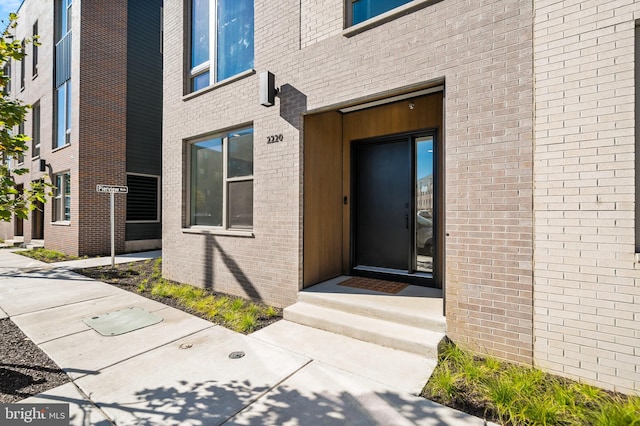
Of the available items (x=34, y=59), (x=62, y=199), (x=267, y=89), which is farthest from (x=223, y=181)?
(x=34, y=59)

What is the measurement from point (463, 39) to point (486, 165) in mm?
1452

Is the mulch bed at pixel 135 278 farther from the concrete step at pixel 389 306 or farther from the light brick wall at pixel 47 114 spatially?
the light brick wall at pixel 47 114

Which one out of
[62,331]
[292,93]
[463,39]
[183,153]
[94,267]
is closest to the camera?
[463,39]

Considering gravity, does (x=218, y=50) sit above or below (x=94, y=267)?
above

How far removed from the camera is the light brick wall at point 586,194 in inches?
104

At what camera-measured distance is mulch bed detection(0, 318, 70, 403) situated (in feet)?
8.82

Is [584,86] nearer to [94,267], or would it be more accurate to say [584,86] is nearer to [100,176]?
[94,267]

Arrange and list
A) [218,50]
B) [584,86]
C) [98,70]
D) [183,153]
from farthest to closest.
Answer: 1. [98,70]
2. [183,153]
3. [218,50]
4. [584,86]

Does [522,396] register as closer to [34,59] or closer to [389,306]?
[389,306]

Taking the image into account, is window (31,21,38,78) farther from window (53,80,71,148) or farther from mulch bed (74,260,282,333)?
mulch bed (74,260,282,333)

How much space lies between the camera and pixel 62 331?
399cm

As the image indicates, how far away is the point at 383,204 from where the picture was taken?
221 inches

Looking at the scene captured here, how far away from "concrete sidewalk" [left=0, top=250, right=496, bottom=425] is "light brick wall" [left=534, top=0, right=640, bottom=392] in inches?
55.7

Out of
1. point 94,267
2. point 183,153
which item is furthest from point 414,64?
point 94,267
